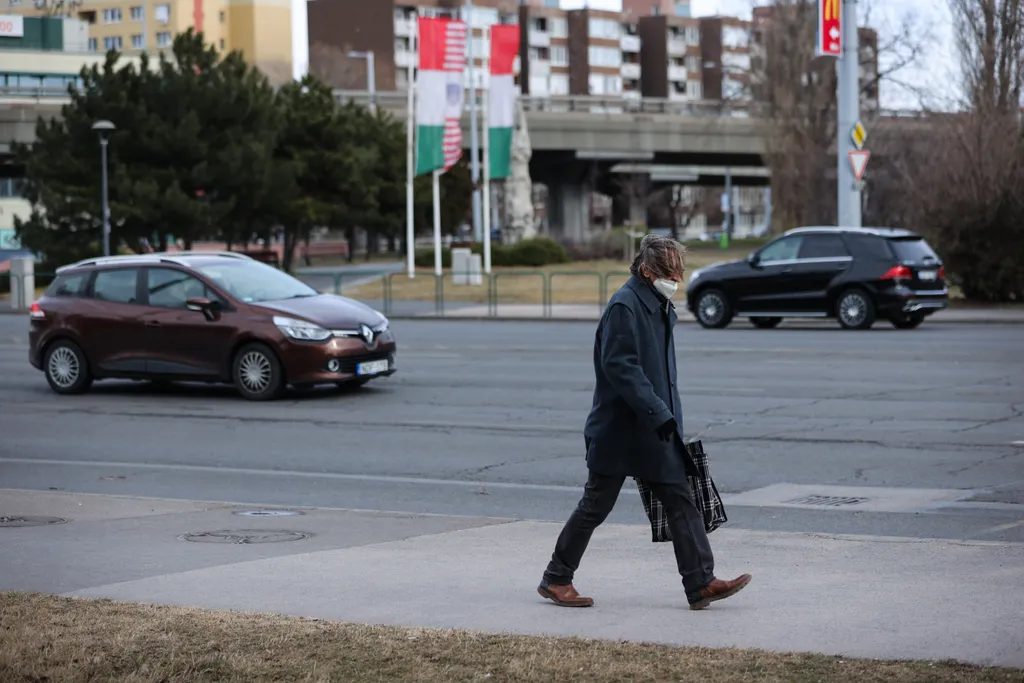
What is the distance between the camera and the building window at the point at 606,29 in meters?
148

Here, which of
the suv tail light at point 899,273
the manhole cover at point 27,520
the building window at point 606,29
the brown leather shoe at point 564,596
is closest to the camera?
the brown leather shoe at point 564,596

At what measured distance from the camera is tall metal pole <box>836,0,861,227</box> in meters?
33.0

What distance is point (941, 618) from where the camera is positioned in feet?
22.0

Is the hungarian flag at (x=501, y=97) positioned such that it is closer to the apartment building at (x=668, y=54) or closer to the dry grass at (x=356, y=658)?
the dry grass at (x=356, y=658)

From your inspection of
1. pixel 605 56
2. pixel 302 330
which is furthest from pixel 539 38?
pixel 302 330

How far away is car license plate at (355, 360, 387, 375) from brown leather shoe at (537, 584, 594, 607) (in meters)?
10.6

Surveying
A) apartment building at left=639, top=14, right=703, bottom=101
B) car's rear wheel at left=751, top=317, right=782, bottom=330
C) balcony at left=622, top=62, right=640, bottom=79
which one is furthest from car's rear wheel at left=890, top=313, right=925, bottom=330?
apartment building at left=639, top=14, right=703, bottom=101

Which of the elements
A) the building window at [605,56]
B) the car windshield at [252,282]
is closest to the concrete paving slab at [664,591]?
the car windshield at [252,282]

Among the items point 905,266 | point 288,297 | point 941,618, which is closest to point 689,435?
point 288,297

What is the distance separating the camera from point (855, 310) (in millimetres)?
27859

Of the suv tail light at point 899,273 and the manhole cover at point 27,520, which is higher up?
the suv tail light at point 899,273

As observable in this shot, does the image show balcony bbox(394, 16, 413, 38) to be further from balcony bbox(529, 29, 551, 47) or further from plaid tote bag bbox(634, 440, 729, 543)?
plaid tote bag bbox(634, 440, 729, 543)

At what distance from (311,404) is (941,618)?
11.5 meters

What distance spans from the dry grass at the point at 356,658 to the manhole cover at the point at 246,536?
101 inches
